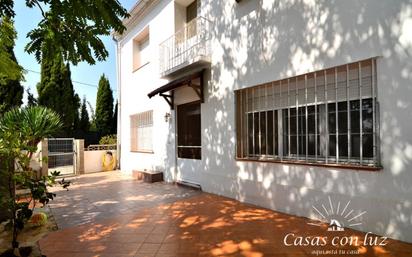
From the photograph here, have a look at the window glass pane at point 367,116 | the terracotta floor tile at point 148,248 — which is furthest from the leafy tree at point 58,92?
the window glass pane at point 367,116

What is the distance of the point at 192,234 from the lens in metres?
5.06

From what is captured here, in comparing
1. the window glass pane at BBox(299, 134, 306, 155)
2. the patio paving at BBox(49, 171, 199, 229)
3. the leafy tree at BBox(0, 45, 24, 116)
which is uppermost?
the leafy tree at BBox(0, 45, 24, 116)

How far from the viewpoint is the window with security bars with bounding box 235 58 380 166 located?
4.94 meters

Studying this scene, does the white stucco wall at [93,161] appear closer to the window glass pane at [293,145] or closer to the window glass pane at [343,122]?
the window glass pane at [293,145]

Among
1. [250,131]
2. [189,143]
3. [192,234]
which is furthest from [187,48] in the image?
[192,234]

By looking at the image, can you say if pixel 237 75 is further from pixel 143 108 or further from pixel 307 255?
pixel 143 108

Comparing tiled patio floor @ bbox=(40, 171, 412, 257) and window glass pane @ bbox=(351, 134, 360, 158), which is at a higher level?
window glass pane @ bbox=(351, 134, 360, 158)

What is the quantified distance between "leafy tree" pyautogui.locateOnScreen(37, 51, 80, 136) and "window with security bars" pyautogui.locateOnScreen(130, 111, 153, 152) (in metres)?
6.44

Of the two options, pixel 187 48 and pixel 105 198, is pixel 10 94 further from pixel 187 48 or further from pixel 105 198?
pixel 187 48

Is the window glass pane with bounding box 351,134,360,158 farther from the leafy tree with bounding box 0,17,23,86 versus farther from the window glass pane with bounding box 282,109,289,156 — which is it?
the leafy tree with bounding box 0,17,23,86

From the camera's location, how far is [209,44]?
28.1ft

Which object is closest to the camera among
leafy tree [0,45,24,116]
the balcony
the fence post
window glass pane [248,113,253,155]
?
window glass pane [248,113,253,155]

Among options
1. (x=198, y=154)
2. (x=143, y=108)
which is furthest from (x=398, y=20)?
(x=143, y=108)

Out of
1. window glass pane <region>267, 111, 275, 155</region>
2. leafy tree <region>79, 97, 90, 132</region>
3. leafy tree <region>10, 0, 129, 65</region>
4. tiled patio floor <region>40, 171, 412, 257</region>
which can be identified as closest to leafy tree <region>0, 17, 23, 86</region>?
leafy tree <region>10, 0, 129, 65</region>
